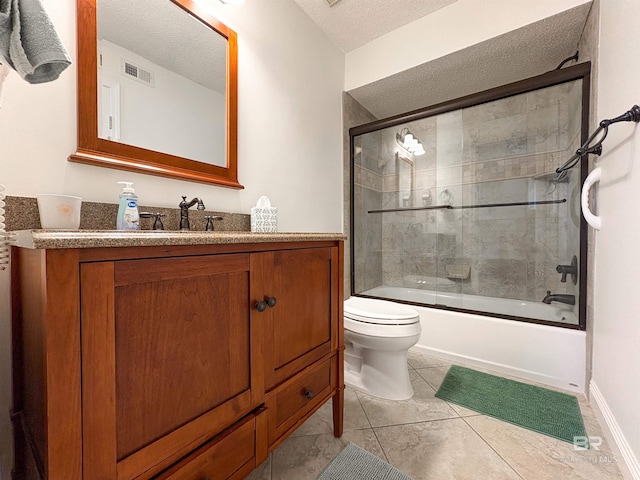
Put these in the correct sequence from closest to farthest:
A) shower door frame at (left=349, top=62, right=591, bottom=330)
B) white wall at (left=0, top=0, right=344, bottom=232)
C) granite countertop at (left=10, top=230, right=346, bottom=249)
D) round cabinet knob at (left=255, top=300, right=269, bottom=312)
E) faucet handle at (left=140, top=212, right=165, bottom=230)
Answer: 1. granite countertop at (left=10, top=230, right=346, bottom=249)
2. round cabinet knob at (left=255, top=300, right=269, bottom=312)
3. white wall at (left=0, top=0, right=344, bottom=232)
4. faucet handle at (left=140, top=212, right=165, bottom=230)
5. shower door frame at (left=349, top=62, right=591, bottom=330)

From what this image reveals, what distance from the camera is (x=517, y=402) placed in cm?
143

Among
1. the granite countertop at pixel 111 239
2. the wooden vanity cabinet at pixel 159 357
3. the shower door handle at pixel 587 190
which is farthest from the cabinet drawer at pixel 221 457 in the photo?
the shower door handle at pixel 587 190

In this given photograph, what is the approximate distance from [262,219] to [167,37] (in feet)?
2.93

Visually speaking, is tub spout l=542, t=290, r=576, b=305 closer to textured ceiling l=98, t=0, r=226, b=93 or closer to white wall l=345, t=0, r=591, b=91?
white wall l=345, t=0, r=591, b=91

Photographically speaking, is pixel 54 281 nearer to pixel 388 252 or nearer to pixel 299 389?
pixel 299 389

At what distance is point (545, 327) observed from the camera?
164 cm

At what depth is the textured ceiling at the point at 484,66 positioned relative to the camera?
1.67 m

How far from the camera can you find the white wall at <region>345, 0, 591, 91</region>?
Answer: 5.36 feet

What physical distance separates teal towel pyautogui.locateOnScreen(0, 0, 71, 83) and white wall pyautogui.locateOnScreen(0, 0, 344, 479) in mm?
385

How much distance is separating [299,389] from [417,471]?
1.80ft

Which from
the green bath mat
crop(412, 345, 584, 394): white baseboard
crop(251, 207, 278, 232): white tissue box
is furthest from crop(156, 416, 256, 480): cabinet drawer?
crop(412, 345, 584, 394): white baseboard

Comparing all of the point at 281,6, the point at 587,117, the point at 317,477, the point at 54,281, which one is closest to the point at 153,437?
the point at 54,281

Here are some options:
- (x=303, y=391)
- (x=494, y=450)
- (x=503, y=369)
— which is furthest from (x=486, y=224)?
(x=303, y=391)

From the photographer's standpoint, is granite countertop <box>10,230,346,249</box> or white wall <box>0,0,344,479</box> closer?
granite countertop <box>10,230,346,249</box>
